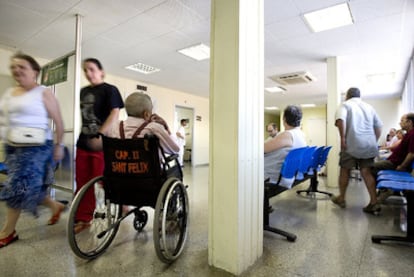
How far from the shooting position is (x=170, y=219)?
5.43 feet

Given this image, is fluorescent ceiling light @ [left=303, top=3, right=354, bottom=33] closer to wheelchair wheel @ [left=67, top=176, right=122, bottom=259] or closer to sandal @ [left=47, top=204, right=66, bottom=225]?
wheelchair wheel @ [left=67, top=176, right=122, bottom=259]

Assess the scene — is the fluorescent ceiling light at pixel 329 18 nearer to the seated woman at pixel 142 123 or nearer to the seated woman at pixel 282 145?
the seated woman at pixel 282 145

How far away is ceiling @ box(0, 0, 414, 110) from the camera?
2.87 meters

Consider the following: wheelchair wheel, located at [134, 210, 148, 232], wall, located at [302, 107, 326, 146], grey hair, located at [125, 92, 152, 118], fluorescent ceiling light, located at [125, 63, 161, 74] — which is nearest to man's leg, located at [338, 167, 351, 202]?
wheelchair wheel, located at [134, 210, 148, 232]

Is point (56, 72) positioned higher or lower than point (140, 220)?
higher

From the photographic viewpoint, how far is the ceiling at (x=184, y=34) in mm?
2869

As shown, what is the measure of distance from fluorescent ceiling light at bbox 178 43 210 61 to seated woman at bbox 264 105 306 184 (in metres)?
2.44

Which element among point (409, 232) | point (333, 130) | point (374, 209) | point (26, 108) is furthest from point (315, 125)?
point (26, 108)

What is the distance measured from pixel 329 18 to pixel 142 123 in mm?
2953

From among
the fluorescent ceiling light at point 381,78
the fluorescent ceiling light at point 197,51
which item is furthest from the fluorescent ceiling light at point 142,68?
the fluorescent ceiling light at point 381,78

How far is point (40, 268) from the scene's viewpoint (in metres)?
1.48

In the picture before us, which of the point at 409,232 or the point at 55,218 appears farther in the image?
the point at 55,218

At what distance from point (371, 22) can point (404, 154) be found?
180cm

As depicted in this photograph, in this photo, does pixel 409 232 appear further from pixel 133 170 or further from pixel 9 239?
pixel 9 239
